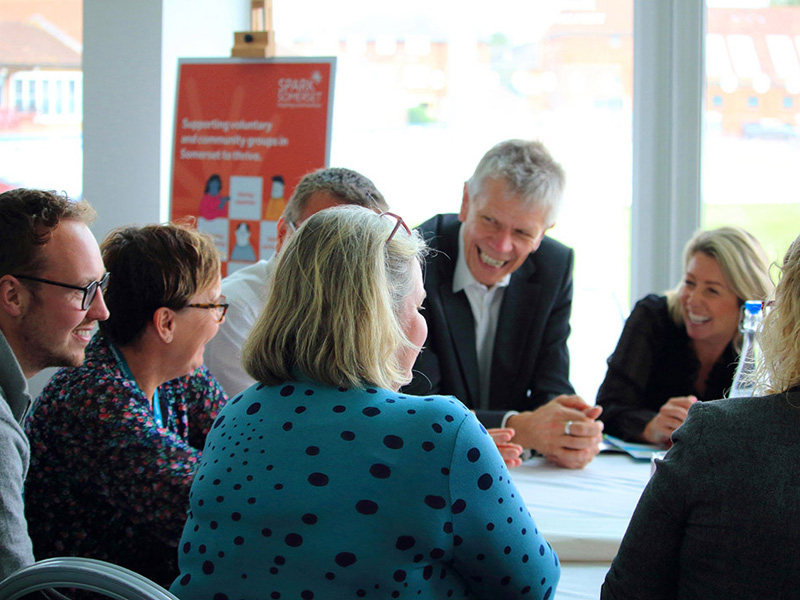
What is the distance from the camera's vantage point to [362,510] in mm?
1080

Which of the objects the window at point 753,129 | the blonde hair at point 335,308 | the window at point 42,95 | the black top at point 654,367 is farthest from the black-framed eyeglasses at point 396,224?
the window at point 42,95

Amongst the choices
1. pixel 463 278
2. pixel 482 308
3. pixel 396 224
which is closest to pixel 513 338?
pixel 482 308

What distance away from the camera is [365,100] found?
4.15 meters

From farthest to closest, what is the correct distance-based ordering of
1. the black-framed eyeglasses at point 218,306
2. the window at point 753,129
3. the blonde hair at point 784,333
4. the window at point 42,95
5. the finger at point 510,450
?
the window at point 42,95 → the window at point 753,129 → the finger at point 510,450 → the black-framed eyeglasses at point 218,306 → the blonde hair at point 784,333

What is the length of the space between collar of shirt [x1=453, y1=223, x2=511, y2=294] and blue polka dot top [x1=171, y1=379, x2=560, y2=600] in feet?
4.90

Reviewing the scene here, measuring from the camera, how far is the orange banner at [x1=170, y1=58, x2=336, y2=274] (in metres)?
3.55

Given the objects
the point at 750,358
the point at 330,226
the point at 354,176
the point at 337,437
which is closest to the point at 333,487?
the point at 337,437

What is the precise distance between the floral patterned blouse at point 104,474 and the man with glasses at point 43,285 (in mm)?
85

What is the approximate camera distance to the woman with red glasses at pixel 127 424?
61.1 inches

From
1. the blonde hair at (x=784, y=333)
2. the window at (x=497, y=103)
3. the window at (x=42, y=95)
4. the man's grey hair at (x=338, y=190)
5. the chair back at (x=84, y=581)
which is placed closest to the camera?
the chair back at (x=84, y=581)

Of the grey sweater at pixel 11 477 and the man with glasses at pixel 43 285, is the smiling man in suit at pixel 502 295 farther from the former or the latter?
the grey sweater at pixel 11 477

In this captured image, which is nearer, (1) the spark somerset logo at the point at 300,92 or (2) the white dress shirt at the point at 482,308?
(2) the white dress shirt at the point at 482,308

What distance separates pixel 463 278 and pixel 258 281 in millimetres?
693

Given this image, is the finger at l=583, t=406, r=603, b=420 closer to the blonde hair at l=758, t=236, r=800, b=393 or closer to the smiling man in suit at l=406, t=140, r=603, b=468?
the smiling man in suit at l=406, t=140, r=603, b=468
